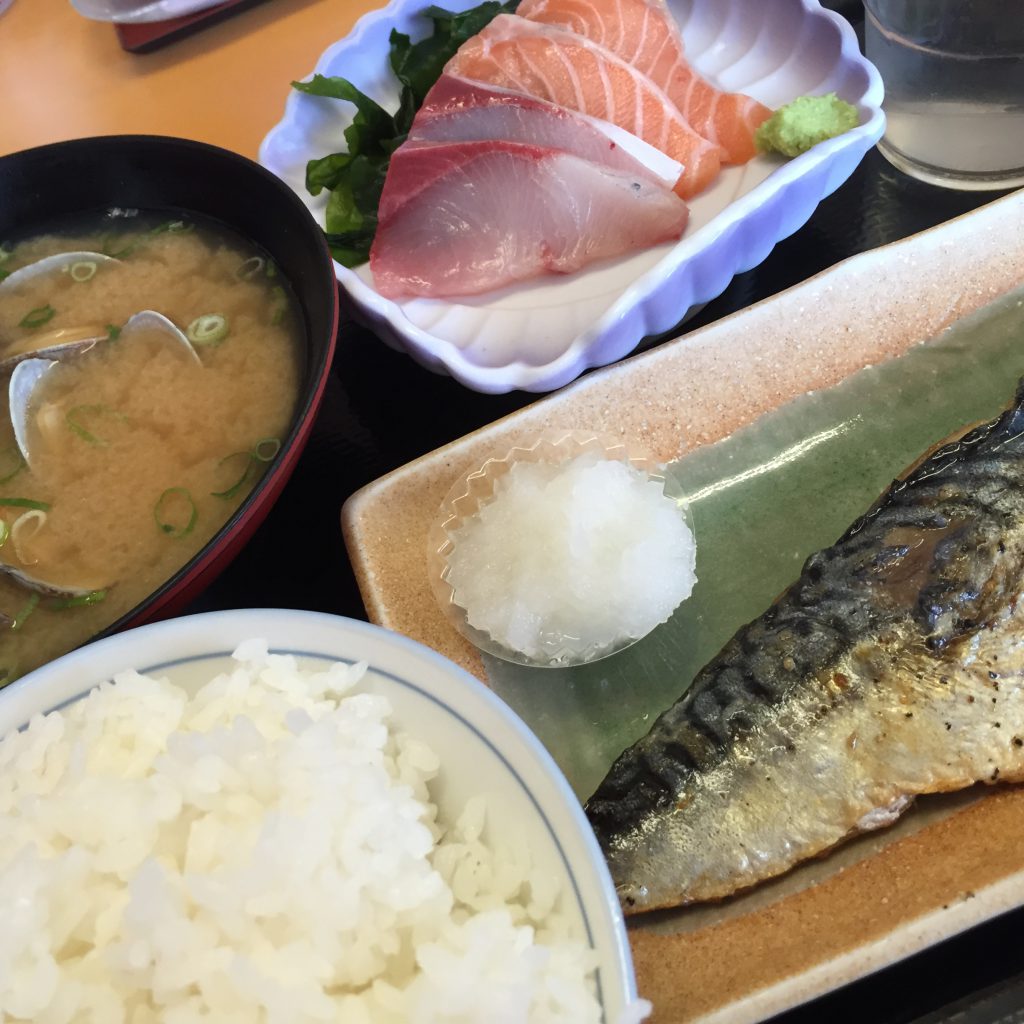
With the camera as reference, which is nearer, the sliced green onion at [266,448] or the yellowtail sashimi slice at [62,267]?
the sliced green onion at [266,448]

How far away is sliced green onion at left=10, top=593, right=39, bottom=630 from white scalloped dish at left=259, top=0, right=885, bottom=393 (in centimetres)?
94

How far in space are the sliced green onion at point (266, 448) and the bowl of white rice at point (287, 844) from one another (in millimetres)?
556

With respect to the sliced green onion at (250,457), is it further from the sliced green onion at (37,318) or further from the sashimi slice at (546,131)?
the sashimi slice at (546,131)

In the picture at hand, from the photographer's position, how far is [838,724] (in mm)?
1481

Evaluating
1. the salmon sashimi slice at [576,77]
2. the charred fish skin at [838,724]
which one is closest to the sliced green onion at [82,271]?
the salmon sashimi slice at [576,77]

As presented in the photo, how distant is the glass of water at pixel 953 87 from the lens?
7.23 ft

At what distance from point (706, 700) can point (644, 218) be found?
1234mm

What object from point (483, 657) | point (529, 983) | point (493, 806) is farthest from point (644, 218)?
point (529, 983)

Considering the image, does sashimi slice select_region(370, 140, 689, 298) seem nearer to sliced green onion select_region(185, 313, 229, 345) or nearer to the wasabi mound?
the wasabi mound

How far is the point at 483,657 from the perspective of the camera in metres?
1.81

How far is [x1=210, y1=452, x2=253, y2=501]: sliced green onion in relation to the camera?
5.81ft

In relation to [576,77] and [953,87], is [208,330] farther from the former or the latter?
[953,87]

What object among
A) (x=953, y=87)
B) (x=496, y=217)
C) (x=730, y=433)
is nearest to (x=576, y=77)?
(x=496, y=217)

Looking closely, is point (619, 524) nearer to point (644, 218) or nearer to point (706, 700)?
point (706, 700)
